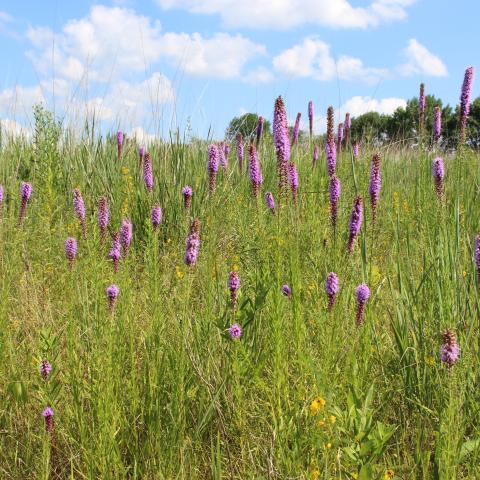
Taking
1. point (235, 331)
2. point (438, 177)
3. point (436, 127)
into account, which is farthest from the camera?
point (436, 127)

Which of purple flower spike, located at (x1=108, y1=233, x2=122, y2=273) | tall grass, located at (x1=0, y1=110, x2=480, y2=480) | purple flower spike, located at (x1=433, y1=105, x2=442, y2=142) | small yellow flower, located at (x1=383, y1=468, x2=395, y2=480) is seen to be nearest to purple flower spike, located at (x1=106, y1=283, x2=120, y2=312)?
tall grass, located at (x1=0, y1=110, x2=480, y2=480)

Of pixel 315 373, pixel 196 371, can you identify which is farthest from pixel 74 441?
pixel 315 373

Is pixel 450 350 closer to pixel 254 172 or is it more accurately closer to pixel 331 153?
pixel 254 172

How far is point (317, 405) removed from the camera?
67.3 inches

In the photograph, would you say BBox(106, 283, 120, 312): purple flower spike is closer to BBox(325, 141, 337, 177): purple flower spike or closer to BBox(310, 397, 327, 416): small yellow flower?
BBox(310, 397, 327, 416): small yellow flower

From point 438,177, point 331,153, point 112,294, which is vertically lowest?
point 112,294

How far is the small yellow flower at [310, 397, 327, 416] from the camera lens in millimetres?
1700

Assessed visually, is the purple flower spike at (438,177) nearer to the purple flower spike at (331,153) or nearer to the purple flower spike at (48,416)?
the purple flower spike at (331,153)

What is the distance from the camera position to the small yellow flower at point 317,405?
1700mm

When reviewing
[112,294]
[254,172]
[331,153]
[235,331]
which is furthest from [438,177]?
[112,294]

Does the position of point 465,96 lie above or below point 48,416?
above

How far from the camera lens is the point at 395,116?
34281 millimetres

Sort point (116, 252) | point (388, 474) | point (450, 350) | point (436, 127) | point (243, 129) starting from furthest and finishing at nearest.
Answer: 1. point (243, 129)
2. point (436, 127)
3. point (116, 252)
4. point (388, 474)
5. point (450, 350)

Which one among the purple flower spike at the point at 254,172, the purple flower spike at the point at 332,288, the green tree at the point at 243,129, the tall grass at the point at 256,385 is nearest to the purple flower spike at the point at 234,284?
the tall grass at the point at 256,385
